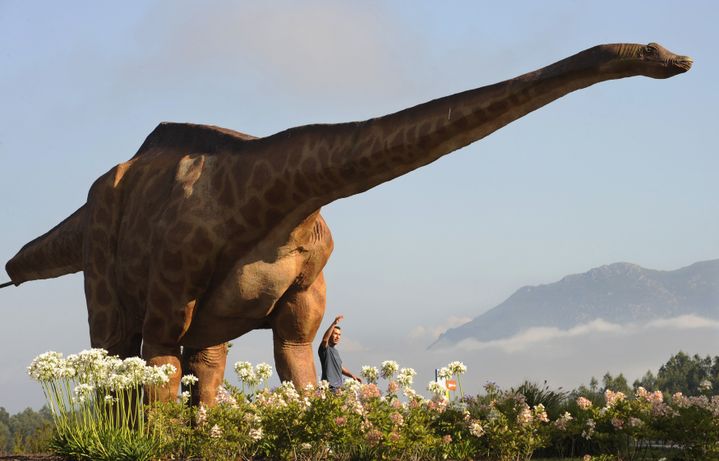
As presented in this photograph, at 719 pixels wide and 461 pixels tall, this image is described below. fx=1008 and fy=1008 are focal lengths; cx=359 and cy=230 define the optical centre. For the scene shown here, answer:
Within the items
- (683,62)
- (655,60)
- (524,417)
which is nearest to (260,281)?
(524,417)

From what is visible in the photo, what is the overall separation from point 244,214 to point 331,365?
12.5 feet

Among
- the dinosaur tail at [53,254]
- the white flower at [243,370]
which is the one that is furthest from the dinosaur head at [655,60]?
the dinosaur tail at [53,254]

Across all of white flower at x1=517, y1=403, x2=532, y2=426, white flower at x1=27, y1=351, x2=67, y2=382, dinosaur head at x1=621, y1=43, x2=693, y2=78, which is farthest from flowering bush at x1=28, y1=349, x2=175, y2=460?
dinosaur head at x1=621, y1=43, x2=693, y2=78

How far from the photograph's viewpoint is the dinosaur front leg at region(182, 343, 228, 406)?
1156cm

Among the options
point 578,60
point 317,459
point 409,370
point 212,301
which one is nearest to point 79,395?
point 212,301

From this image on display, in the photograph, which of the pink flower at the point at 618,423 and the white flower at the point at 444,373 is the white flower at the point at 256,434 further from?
the pink flower at the point at 618,423

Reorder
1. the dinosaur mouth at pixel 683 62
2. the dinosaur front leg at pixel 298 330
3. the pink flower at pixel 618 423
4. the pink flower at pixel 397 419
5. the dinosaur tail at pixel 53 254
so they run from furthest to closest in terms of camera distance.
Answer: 1. the dinosaur tail at pixel 53 254
2. the dinosaur front leg at pixel 298 330
3. the pink flower at pixel 618 423
4. the pink flower at pixel 397 419
5. the dinosaur mouth at pixel 683 62

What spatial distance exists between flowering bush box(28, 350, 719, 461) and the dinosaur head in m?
3.51

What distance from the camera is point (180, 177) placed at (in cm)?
1029

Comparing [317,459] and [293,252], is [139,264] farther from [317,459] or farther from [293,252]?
[317,459]

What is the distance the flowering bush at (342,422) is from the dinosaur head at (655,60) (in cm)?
351

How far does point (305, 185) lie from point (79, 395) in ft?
9.15

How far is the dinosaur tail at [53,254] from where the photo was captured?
12734 mm

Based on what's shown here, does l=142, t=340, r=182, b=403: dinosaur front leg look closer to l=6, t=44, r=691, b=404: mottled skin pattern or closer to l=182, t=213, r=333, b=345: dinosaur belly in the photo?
l=6, t=44, r=691, b=404: mottled skin pattern
